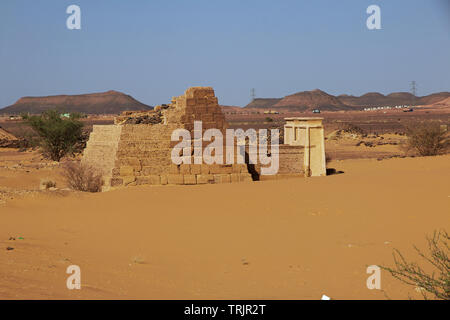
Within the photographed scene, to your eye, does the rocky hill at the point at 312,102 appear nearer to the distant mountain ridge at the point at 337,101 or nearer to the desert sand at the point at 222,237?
the distant mountain ridge at the point at 337,101

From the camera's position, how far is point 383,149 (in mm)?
33250

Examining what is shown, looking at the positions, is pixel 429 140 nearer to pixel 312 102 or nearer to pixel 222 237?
pixel 222 237

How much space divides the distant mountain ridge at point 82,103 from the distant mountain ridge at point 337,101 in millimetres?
42638

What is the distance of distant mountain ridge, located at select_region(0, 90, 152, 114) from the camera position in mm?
143250

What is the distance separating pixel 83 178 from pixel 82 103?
464 ft

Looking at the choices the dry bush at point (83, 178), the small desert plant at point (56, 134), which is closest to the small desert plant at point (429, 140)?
the dry bush at point (83, 178)

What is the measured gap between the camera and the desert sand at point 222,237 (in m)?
5.70

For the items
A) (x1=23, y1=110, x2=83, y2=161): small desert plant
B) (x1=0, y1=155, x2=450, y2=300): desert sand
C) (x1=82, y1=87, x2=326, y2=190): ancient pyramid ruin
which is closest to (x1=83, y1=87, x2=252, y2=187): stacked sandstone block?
(x1=82, y1=87, x2=326, y2=190): ancient pyramid ruin

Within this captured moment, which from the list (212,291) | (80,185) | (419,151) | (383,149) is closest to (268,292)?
(212,291)

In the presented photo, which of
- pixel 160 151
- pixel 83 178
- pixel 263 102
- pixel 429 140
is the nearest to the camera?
pixel 83 178

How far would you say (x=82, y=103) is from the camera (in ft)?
488

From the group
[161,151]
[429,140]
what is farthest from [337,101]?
[161,151]

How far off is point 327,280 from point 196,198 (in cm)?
544

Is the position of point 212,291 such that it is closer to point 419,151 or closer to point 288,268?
point 288,268
